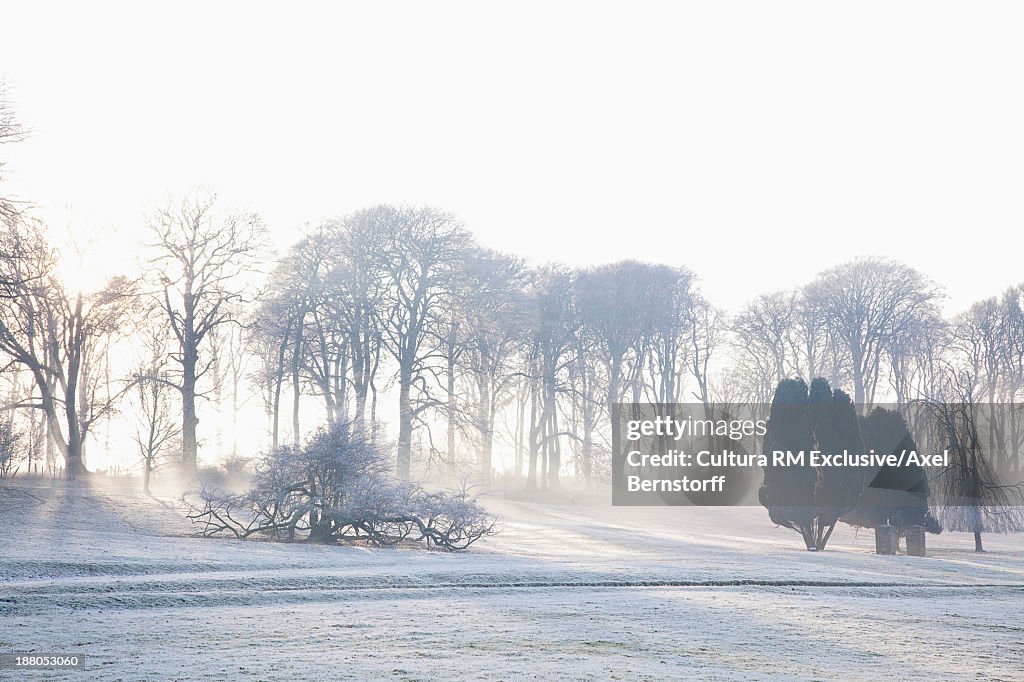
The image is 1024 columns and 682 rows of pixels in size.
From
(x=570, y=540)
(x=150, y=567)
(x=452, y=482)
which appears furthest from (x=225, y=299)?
(x=150, y=567)

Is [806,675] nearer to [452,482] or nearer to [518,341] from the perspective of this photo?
[452,482]

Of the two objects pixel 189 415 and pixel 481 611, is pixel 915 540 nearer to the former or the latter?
pixel 481 611

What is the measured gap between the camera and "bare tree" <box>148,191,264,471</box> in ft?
120

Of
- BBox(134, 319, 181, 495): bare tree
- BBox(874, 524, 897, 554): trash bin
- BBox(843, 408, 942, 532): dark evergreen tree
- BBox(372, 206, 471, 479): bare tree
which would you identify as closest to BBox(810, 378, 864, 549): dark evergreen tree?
BBox(843, 408, 942, 532): dark evergreen tree

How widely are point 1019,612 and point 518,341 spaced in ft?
112

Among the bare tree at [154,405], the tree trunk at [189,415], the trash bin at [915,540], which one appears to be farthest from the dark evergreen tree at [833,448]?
the tree trunk at [189,415]

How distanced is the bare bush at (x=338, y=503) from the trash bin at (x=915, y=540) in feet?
40.1

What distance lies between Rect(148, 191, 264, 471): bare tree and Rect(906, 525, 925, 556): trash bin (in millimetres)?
23316

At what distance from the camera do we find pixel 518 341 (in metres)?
48.6

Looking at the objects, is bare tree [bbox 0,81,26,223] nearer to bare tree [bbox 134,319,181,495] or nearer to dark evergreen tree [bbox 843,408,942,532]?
bare tree [bbox 134,319,181,495]

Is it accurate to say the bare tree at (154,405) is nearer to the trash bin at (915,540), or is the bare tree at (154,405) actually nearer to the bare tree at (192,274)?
the bare tree at (192,274)

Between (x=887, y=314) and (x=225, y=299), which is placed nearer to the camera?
(x=225, y=299)

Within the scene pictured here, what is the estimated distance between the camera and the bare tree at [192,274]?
120 ft

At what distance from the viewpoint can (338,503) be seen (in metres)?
24.4
